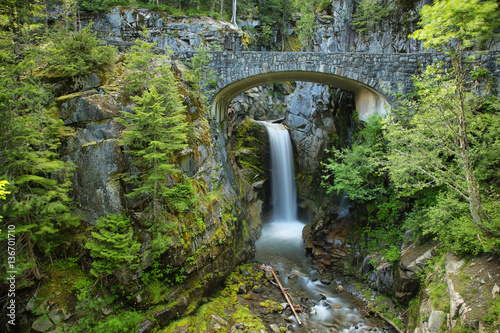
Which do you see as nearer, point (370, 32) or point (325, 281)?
point (325, 281)

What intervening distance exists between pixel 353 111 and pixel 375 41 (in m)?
9.57

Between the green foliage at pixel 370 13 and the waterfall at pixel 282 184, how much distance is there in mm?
11505

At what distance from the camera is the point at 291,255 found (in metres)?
13.1

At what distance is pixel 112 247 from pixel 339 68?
11289mm

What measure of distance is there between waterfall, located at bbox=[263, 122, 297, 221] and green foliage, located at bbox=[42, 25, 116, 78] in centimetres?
1281

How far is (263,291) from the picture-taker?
9484 mm

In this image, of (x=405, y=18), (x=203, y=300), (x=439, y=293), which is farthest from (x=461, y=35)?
(x=405, y=18)

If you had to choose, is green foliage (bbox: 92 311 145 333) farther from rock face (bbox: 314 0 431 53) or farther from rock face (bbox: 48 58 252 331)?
rock face (bbox: 314 0 431 53)

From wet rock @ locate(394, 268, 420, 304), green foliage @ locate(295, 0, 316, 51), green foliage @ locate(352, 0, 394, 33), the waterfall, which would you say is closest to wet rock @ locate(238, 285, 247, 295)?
wet rock @ locate(394, 268, 420, 304)

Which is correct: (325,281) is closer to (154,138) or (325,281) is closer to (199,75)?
(154,138)

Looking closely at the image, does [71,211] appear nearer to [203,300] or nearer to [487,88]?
[203,300]

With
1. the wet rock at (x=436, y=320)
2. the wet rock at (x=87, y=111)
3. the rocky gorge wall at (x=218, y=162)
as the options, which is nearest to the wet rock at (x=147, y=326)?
the rocky gorge wall at (x=218, y=162)

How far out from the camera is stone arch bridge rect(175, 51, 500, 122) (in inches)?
458

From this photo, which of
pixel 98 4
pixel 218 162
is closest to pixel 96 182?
pixel 218 162
